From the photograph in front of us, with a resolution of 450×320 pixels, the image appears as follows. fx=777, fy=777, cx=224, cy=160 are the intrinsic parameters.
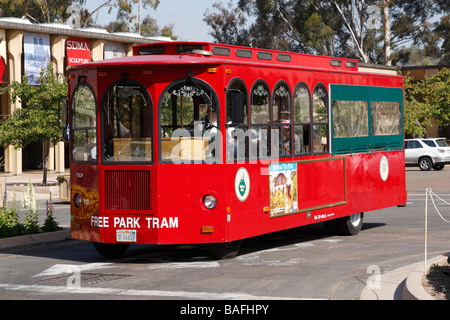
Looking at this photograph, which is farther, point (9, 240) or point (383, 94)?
point (383, 94)

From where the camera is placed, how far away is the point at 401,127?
1716 cm

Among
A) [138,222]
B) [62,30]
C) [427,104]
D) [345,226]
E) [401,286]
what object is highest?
[62,30]

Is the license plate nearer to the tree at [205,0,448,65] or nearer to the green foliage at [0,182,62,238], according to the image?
the green foliage at [0,182,62,238]

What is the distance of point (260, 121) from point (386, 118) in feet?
16.0

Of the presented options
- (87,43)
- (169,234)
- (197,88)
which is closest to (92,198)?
(169,234)

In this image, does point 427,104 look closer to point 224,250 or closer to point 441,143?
point 441,143

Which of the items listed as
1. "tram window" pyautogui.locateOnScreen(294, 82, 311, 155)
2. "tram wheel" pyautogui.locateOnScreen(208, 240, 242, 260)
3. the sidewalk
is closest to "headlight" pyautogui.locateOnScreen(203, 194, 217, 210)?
"tram wheel" pyautogui.locateOnScreen(208, 240, 242, 260)

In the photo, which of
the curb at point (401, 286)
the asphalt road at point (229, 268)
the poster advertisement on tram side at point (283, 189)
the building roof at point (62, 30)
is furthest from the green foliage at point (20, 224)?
the building roof at point (62, 30)

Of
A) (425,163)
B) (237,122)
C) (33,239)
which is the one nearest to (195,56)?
(237,122)

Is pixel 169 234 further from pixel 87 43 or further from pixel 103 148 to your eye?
pixel 87 43

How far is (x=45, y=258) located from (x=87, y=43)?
34582 mm

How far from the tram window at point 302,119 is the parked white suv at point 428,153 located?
2852 centimetres

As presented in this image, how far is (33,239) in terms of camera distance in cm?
1469

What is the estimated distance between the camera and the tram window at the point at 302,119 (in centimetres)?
1351
